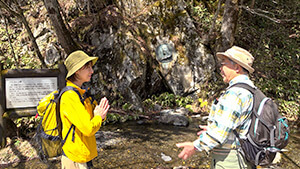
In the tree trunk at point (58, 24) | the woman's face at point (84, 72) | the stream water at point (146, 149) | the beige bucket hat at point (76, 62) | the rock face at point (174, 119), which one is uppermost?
the tree trunk at point (58, 24)

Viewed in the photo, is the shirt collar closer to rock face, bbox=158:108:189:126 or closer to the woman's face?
the woman's face

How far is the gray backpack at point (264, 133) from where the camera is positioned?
1767 mm

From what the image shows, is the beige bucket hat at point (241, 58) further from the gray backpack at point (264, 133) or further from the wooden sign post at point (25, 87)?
the wooden sign post at point (25, 87)

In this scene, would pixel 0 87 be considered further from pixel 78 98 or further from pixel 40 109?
pixel 78 98

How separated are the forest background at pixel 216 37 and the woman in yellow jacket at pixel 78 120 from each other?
6669 millimetres

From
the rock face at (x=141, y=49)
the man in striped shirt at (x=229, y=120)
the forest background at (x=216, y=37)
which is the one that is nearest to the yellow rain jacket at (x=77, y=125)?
the man in striped shirt at (x=229, y=120)

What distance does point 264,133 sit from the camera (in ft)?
5.80

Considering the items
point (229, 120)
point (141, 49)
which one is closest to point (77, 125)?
point (229, 120)

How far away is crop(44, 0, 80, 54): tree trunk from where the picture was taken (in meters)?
Result: 5.52

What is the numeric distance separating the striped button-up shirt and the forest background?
7308 mm

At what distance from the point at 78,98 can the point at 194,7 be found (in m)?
11.5

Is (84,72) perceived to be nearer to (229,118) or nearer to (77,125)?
(77,125)

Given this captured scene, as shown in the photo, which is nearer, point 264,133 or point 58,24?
point 264,133

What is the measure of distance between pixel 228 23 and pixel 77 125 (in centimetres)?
1003
